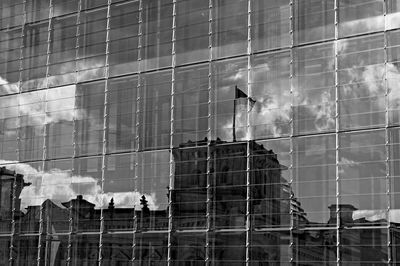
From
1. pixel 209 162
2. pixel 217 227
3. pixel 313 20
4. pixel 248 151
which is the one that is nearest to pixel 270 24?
pixel 313 20

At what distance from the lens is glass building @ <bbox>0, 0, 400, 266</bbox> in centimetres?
1658

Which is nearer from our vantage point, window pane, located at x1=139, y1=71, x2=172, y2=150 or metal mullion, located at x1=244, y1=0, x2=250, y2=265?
metal mullion, located at x1=244, y1=0, x2=250, y2=265

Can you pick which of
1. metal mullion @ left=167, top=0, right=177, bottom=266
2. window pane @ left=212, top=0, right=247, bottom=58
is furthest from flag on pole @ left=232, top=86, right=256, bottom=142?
metal mullion @ left=167, top=0, right=177, bottom=266

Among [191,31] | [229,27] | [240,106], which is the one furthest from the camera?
[191,31]

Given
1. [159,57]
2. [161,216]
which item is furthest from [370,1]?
[161,216]

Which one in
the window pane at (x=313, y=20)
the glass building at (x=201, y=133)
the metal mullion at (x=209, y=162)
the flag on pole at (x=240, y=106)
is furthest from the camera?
the flag on pole at (x=240, y=106)

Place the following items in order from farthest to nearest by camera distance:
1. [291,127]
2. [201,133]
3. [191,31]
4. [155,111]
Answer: [155,111] < [191,31] < [201,133] < [291,127]

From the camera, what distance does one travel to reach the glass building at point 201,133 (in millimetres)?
16578

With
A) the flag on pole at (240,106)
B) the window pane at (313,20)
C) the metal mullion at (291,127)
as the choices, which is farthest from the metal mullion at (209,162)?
the window pane at (313,20)

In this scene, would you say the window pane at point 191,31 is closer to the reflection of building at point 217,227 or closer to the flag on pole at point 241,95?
the flag on pole at point 241,95

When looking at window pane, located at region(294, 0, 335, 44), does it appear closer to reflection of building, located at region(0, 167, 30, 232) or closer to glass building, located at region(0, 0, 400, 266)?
glass building, located at region(0, 0, 400, 266)

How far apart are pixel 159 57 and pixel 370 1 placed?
501 centimetres

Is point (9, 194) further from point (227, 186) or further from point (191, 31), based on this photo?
point (227, 186)

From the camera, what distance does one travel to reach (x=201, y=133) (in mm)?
18469
